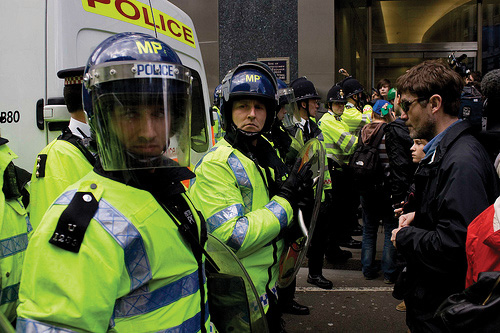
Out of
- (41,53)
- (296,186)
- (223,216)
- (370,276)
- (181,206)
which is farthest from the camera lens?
(370,276)

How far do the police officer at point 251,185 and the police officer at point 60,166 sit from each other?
69 cm

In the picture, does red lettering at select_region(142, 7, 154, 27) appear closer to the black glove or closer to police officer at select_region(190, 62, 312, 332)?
police officer at select_region(190, 62, 312, 332)

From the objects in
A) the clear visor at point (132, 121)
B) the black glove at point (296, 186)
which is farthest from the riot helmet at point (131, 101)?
the black glove at point (296, 186)

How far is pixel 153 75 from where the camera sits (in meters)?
1.51

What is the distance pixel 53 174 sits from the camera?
2656mm

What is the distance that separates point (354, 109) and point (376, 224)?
1.46 meters

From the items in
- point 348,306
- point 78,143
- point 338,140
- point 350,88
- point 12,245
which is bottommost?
point 348,306

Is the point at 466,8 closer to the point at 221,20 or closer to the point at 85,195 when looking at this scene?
the point at 221,20

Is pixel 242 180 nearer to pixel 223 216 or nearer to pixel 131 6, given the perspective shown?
pixel 223 216

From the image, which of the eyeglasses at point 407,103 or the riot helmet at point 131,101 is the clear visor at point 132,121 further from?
the eyeglasses at point 407,103

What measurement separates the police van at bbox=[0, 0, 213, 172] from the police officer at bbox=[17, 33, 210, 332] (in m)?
1.80

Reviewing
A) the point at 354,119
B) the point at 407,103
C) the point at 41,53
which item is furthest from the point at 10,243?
the point at 354,119

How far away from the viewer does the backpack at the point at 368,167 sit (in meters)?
5.35

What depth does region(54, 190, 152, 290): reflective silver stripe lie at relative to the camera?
4.38ft
